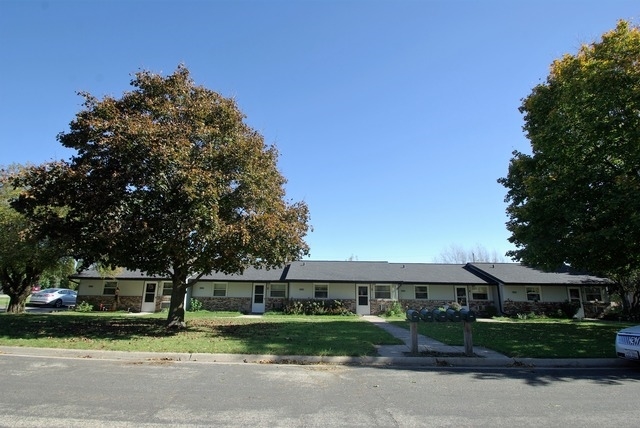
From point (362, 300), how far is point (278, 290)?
6.27 m

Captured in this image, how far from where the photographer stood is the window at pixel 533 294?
29.8 meters

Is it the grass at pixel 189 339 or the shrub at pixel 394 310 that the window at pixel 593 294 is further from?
the grass at pixel 189 339

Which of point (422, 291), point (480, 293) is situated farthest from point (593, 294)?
point (422, 291)

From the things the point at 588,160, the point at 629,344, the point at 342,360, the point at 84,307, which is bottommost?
the point at 342,360

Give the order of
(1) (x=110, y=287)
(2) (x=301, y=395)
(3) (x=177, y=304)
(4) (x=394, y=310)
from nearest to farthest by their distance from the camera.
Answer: (2) (x=301, y=395), (3) (x=177, y=304), (4) (x=394, y=310), (1) (x=110, y=287)

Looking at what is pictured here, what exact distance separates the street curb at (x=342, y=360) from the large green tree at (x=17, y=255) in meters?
9.34

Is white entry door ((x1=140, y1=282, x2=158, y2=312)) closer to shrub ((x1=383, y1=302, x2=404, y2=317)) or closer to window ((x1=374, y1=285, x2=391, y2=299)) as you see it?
window ((x1=374, y1=285, x2=391, y2=299))

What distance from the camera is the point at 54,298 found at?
32219 mm

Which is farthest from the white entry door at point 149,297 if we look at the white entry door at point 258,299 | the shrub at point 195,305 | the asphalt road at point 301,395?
the asphalt road at point 301,395

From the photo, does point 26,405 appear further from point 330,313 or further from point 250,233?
point 330,313

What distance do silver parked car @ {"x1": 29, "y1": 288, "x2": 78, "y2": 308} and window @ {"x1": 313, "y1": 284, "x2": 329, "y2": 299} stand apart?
18.7m

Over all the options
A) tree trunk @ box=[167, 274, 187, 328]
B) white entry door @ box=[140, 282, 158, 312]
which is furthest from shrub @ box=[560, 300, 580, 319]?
white entry door @ box=[140, 282, 158, 312]

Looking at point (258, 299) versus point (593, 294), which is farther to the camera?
point (593, 294)

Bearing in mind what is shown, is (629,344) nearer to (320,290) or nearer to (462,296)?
(462,296)
